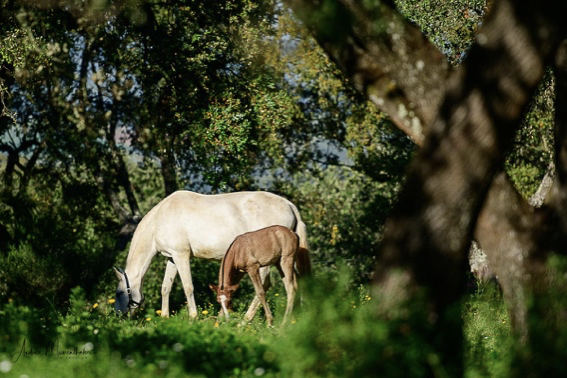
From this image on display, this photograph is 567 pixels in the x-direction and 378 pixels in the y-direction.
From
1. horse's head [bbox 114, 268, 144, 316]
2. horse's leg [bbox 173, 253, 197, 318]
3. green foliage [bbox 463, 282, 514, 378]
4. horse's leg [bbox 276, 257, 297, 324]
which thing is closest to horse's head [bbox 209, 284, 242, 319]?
horse's leg [bbox 276, 257, 297, 324]

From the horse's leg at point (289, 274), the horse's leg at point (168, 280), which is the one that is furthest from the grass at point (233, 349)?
the horse's leg at point (168, 280)

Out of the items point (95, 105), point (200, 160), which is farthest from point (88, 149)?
point (200, 160)

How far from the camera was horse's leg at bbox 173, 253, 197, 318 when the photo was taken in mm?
13617

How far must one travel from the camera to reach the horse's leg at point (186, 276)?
44.7 feet

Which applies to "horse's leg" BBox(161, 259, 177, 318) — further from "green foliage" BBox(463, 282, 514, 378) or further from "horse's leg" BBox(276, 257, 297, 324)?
"green foliage" BBox(463, 282, 514, 378)

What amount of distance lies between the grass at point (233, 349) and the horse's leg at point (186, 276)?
5.26m

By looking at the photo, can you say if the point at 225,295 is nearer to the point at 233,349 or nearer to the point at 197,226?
the point at 197,226

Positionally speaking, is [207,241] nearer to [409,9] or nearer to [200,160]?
[200,160]

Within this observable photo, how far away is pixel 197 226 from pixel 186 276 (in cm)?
88

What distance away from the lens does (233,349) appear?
263 inches

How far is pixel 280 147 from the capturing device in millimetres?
23594

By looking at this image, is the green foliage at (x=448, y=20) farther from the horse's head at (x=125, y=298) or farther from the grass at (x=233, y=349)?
the grass at (x=233, y=349)

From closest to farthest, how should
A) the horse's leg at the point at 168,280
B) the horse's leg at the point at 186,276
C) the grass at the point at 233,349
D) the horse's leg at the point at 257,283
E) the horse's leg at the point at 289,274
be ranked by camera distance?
the grass at the point at 233,349 → the horse's leg at the point at 257,283 → the horse's leg at the point at 289,274 → the horse's leg at the point at 186,276 → the horse's leg at the point at 168,280

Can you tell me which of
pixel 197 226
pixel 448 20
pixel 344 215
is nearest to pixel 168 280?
pixel 197 226
